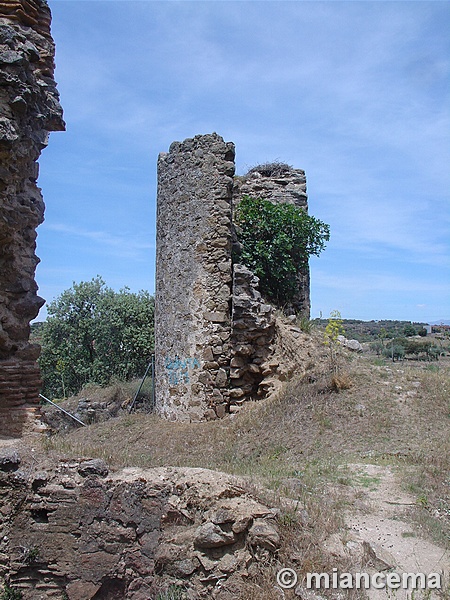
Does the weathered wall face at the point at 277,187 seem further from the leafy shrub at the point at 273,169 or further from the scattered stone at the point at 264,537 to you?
the scattered stone at the point at 264,537

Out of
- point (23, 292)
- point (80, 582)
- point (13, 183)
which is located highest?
point (13, 183)

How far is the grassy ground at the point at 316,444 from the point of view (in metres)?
4.85

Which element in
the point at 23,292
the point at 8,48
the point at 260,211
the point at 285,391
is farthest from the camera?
the point at 260,211

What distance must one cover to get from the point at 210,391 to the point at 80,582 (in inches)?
239

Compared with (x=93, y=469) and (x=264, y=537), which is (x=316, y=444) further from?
(x=93, y=469)

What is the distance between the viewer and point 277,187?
43.5 ft

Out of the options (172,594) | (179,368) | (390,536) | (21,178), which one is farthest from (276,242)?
(172,594)

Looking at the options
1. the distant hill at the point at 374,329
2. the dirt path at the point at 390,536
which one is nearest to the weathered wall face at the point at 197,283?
the dirt path at the point at 390,536

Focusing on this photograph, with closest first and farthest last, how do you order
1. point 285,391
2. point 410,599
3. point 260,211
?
point 410,599
point 285,391
point 260,211

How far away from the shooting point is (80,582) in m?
4.28

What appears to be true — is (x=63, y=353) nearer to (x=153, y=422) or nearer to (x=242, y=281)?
(x=153, y=422)

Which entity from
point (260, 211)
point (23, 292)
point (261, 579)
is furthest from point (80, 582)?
point (260, 211)

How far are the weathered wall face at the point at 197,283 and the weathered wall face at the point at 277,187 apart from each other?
2.01 metres

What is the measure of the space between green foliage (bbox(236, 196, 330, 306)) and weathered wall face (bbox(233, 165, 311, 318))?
0.73m
